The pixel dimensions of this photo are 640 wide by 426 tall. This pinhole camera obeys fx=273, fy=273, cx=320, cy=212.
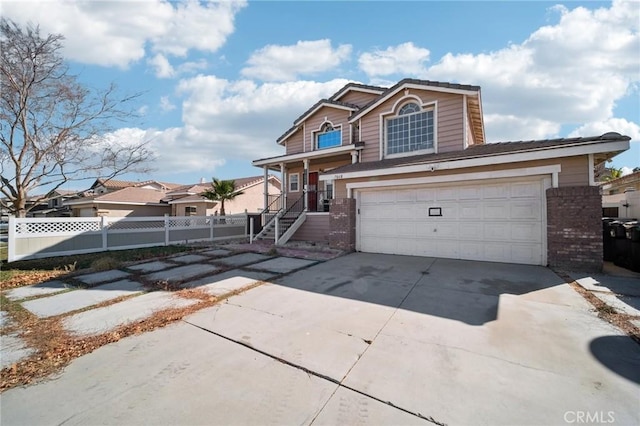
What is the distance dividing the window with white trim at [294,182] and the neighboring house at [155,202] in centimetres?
642

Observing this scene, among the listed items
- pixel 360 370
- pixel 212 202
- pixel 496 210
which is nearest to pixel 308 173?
pixel 496 210

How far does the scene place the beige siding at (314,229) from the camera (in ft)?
41.0

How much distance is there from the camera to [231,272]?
677 cm

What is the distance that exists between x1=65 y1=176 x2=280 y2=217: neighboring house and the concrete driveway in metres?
19.1

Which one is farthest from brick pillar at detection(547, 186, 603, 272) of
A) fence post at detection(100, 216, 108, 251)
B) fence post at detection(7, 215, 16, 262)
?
fence post at detection(7, 215, 16, 262)

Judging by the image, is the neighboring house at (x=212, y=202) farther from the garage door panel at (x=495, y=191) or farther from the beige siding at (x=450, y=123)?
the garage door panel at (x=495, y=191)

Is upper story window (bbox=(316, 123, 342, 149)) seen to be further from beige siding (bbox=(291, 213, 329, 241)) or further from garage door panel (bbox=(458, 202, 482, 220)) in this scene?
garage door panel (bbox=(458, 202, 482, 220))

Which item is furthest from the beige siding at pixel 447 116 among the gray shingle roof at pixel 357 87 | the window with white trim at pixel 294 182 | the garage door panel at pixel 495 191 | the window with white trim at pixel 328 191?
the window with white trim at pixel 294 182

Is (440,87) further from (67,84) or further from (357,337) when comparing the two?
(67,84)

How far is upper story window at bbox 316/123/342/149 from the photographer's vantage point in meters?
14.3

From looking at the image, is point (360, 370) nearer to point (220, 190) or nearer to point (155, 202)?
point (220, 190)

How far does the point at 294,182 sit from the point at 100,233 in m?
9.20

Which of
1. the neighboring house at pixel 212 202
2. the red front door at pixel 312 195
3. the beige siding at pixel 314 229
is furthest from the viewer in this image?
the neighboring house at pixel 212 202

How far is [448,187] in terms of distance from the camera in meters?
8.34
